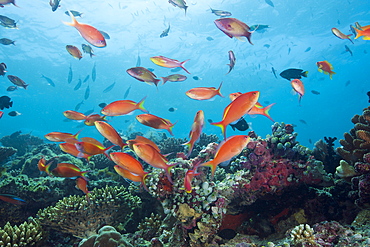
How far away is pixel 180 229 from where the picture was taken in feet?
12.4

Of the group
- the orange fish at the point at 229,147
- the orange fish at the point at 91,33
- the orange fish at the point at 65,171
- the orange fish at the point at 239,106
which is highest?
the orange fish at the point at 91,33

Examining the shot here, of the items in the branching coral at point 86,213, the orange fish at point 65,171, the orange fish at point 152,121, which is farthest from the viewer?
the branching coral at point 86,213

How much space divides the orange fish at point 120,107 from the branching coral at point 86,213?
7.85ft

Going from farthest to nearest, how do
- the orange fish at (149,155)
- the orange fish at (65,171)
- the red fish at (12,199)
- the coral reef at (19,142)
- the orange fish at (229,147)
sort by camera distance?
the coral reef at (19,142)
the red fish at (12,199)
the orange fish at (65,171)
the orange fish at (149,155)
the orange fish at (229,147)

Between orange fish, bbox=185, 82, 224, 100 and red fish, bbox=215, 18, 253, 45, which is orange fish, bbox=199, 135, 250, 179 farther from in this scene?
red fish, bbox=215, 18, 253, 45

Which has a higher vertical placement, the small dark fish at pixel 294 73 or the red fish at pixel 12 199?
the small dark fish at pixel 294 73

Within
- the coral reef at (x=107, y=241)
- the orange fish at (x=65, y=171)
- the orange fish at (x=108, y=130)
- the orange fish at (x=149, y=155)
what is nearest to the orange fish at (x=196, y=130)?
the orange fish at (x=149, y=155)

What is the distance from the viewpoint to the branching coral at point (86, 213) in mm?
4488

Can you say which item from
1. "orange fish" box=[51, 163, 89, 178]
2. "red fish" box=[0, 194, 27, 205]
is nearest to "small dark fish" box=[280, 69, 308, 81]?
"orange fish" box=[51, 163, 89, 178]

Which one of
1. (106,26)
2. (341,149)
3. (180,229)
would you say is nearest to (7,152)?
(180,229)

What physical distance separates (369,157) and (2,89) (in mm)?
56572

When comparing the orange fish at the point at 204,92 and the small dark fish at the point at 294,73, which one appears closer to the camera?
the orange fish at the point at 204,92

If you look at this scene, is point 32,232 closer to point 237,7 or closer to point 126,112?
point 126,112

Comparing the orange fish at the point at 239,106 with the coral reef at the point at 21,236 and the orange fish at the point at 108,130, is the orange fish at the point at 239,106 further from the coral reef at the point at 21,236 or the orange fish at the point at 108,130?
the coral reef at the point at 21,236
